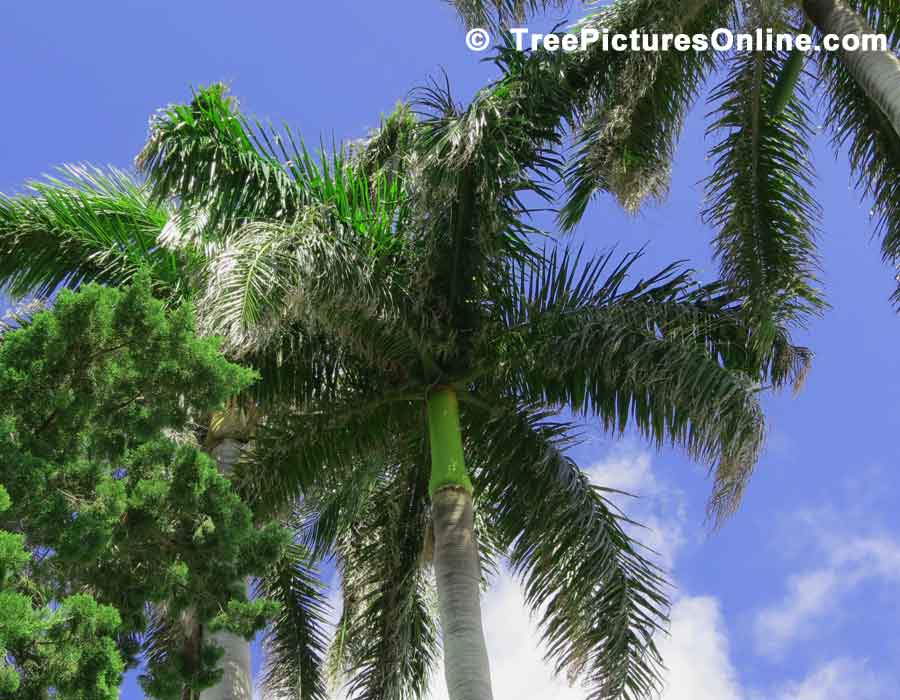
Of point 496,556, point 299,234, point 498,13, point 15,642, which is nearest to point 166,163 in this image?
point 299,234

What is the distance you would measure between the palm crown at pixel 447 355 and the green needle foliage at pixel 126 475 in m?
0.59

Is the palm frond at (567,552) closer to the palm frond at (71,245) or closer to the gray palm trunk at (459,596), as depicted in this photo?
Answer: the gray palm trunk at (459,596)

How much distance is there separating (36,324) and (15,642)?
8.61 ft

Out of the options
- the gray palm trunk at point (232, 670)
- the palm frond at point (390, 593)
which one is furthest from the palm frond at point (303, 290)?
the gray palm trunk at point (232, 670)

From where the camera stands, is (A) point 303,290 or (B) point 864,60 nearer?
(A) point 303,290

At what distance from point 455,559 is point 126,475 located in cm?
300

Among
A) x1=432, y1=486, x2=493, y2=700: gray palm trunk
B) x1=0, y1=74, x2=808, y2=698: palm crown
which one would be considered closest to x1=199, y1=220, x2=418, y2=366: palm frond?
x1=0, y1=74, x2=808, y2=698: palm crown

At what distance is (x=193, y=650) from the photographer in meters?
11.4

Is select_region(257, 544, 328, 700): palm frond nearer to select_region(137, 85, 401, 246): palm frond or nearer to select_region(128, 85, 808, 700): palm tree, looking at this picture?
select_region(128, 85, 808, 700): palm tree

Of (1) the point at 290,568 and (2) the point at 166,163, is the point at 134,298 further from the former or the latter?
(1) the point at 290,568

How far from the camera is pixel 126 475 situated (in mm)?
10711

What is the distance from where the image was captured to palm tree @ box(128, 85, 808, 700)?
11.1m

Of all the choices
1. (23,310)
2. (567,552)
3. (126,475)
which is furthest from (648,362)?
(23,310)

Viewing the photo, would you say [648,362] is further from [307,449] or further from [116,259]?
[116,259]
